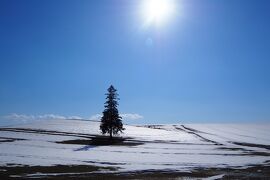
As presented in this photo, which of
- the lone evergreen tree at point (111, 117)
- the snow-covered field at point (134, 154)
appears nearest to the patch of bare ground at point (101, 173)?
the snow-covered field at point (134, 154)

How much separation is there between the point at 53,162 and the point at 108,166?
487 centimetres

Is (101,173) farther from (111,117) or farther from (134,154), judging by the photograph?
(111,117)

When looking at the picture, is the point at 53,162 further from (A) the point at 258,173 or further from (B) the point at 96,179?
(A) the point at 258,173

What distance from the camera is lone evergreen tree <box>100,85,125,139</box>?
226 ft

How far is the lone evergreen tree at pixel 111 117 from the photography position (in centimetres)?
6876

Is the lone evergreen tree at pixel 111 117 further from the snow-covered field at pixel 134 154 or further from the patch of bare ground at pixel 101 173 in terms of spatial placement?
the patch of bare ground at pixel 101 173

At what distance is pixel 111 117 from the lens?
227 ft

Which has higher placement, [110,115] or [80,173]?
[110,115]

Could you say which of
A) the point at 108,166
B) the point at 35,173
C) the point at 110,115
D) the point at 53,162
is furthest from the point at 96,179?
the point at 110,115

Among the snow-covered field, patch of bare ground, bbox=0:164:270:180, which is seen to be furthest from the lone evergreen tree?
patch of bare ground, bbox=0:164:270:180

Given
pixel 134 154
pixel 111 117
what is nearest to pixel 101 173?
pixel 134 154

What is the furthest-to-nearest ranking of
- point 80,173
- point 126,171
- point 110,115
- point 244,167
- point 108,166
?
1. point 110,115
2. point 244,167
3. point 108,166
4. point 126,171
5. point 80,173

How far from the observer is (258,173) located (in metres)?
29.0

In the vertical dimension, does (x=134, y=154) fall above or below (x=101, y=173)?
above
